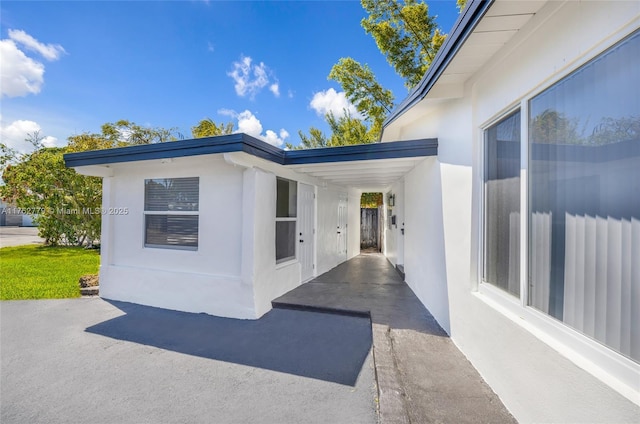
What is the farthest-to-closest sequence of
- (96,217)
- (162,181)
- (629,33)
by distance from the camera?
1. (96,217)
2. (162,181)
3. (629,33)

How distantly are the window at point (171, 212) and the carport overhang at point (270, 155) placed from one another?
0.64m

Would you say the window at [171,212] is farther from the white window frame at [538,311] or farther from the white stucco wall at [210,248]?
the white window frame at [538,311]

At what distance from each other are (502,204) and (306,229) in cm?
460

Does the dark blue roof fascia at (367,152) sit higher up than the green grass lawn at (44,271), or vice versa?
the dark blue roof fascia at (367,152)

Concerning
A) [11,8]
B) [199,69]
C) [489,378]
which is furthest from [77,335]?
[199,69]

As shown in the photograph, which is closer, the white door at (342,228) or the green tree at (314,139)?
the white door at (342,228)

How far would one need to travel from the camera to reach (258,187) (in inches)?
196

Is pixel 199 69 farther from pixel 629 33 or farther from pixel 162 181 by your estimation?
pixel 629 33

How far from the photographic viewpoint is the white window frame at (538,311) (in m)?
1.46

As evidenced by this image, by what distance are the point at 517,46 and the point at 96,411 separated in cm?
506

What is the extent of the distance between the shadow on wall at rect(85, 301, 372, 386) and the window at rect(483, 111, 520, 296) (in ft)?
6.27

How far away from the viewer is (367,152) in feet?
16.2

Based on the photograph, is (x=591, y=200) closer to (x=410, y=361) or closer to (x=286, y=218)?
(x=410, y=361)

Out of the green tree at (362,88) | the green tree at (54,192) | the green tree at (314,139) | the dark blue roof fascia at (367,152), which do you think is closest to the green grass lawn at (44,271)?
the green tree at (54,192)
